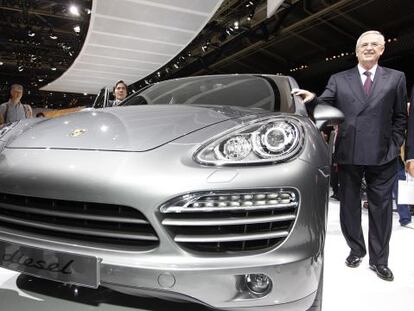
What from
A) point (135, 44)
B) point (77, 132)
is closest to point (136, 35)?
point (135, 44)

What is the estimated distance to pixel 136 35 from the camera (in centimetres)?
995

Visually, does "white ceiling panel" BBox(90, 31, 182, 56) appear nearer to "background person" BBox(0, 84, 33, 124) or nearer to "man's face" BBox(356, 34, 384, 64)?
"background person" BBox(0, 84, 33, 124)

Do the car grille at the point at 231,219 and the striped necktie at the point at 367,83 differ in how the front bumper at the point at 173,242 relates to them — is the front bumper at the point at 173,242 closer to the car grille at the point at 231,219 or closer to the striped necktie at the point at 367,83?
the car grille at the point at 231,219

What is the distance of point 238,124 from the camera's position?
1.54 metres

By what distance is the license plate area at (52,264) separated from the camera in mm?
1243

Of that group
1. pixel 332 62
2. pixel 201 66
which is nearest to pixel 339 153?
pixel 332 62

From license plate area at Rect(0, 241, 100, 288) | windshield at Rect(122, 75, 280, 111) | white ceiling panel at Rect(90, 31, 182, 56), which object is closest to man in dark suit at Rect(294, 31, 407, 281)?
windshield at Rect(122, 75, 280, 111)

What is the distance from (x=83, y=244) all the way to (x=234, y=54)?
48.7ft

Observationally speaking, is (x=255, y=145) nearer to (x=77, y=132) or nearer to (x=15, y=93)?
(x=77, y=132)

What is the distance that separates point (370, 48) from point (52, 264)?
7.36ft

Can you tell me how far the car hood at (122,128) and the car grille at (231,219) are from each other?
0.30 m

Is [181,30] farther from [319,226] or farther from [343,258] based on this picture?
[319,226]

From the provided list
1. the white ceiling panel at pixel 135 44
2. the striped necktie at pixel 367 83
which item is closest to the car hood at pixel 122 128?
the striped necktie at pixel 367 83

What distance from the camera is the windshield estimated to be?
2219mm
